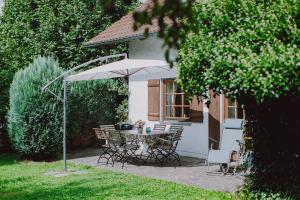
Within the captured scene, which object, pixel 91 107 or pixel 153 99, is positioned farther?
pixel 91 107

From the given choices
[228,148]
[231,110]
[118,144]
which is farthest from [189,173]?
[231,110]

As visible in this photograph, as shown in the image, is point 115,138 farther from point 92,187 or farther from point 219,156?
point 219,156

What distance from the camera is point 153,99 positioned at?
45.9 feet

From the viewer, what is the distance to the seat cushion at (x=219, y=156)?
9547 millimetres

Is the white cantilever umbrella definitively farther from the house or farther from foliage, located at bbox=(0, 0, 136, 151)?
foliage, located at bbox=(0, 0, 136, 151)

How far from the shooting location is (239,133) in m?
10.1

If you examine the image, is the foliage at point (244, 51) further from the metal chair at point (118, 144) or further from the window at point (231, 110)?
the window at point (231, 110)

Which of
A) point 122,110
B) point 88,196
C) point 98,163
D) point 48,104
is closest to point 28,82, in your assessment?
point 48,104

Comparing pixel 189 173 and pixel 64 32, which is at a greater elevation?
pixel 64 32

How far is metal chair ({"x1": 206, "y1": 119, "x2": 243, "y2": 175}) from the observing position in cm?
958

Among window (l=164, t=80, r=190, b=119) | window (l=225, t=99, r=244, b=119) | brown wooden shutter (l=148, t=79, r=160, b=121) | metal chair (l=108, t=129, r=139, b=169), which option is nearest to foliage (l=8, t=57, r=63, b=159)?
metal chair (l=108, t=129, r=139, b=169)

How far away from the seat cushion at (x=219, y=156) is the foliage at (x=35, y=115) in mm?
4900

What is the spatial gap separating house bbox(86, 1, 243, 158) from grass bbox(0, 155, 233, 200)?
3080 mm

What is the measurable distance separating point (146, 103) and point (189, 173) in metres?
4.58
